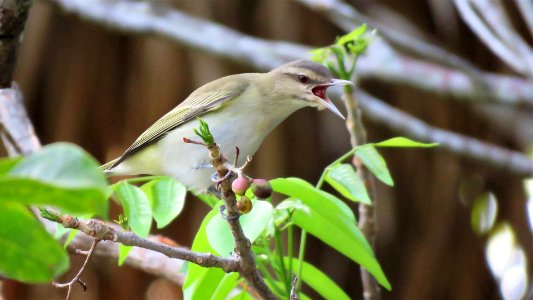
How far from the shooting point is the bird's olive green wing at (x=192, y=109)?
8.40ft

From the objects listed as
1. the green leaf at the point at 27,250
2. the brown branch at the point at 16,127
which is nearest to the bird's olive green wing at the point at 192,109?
the brown branch at the point at 16,127

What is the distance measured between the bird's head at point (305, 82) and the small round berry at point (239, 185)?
1509mm

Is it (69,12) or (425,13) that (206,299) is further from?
(425,13)

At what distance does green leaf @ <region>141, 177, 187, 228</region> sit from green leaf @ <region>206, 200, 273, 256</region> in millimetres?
252

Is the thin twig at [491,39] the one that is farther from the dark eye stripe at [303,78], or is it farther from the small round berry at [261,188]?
the small round berry at [261,188]

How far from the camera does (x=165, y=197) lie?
5.81ft

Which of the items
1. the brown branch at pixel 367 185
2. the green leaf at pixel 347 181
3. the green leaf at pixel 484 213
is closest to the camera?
the green leaf at pixel 347 181

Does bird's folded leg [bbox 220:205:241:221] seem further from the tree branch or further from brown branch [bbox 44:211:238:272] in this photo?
the tree branch

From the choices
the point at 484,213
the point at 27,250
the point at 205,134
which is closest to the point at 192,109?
the point at 205,134

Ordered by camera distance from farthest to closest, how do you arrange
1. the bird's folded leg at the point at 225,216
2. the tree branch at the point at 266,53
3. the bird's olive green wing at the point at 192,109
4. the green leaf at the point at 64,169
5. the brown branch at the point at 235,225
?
the tree branch at the point at 266,53
the bird's olive green wing at the point at 192,109
the bird's folded leg at the point at 225,216
the brown branch at the point at 235,225
the green leaf at the point at 64,169

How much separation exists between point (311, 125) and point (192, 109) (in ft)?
7.34

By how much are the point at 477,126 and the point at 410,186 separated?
588mm

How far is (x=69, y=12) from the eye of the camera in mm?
4059

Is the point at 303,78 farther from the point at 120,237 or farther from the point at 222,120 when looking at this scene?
the point at 120,237
